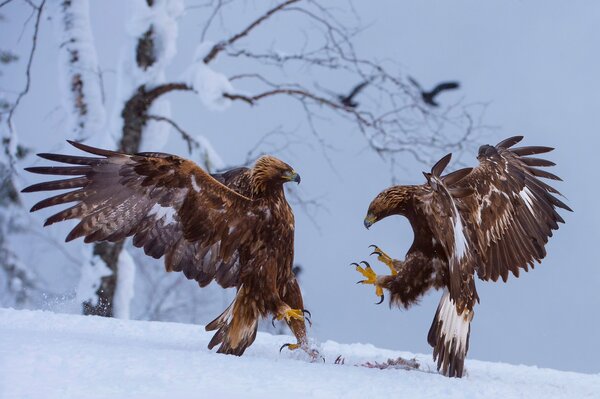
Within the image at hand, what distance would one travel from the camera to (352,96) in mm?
11094

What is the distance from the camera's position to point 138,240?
5328 mm

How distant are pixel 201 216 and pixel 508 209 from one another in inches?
85.7

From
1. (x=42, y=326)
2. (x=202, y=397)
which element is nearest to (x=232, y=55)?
(x=42, y=326)

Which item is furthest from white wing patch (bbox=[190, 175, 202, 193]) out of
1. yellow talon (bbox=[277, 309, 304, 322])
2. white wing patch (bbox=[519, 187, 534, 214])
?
white wing patch (bbox=[519, 187, 534, 214])

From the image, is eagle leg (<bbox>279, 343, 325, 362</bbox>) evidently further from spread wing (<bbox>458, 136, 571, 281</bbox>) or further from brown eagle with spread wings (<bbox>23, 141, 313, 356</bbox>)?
spread wing (<bbox>458, 136, 571, 281</bbox>)

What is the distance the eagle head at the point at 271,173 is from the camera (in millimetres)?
5230

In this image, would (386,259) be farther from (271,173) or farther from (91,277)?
(91,277)

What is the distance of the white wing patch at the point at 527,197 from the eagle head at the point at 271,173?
72.6 inches

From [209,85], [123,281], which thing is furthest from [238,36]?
[123,281]

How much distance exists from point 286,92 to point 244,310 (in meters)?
6.16

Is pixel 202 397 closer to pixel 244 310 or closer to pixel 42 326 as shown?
pixel 244 310

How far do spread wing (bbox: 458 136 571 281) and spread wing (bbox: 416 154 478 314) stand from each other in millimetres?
376

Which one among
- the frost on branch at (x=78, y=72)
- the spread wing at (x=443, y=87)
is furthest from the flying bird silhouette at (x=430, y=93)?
the frost on branch at (x=78, y=72)

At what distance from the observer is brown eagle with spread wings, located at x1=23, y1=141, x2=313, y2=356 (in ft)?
16.7
